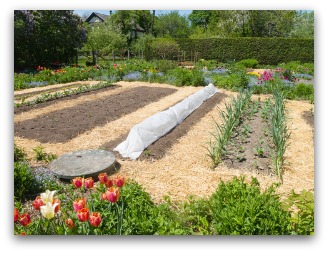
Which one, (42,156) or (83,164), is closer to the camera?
(83,164)

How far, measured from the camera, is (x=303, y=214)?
2506mm

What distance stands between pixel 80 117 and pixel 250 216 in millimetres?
3995

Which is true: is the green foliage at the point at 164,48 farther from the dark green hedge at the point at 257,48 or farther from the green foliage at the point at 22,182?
the green foliage at the point at 22,182

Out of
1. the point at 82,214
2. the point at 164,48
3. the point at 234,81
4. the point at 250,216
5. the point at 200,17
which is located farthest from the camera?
the point at 164,48

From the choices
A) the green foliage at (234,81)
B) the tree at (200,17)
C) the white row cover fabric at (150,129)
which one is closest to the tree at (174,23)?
the tree at (200,17)

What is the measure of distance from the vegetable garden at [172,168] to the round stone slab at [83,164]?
98mm

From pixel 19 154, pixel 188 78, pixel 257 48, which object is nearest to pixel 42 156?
pixel 19 154

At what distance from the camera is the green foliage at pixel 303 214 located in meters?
2.45

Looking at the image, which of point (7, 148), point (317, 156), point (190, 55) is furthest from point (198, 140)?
point (190, 55)

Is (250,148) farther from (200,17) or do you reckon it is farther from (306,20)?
(200,17)

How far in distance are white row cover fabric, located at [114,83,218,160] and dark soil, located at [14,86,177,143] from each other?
0.96m

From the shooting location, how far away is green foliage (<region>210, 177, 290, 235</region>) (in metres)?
2.27
